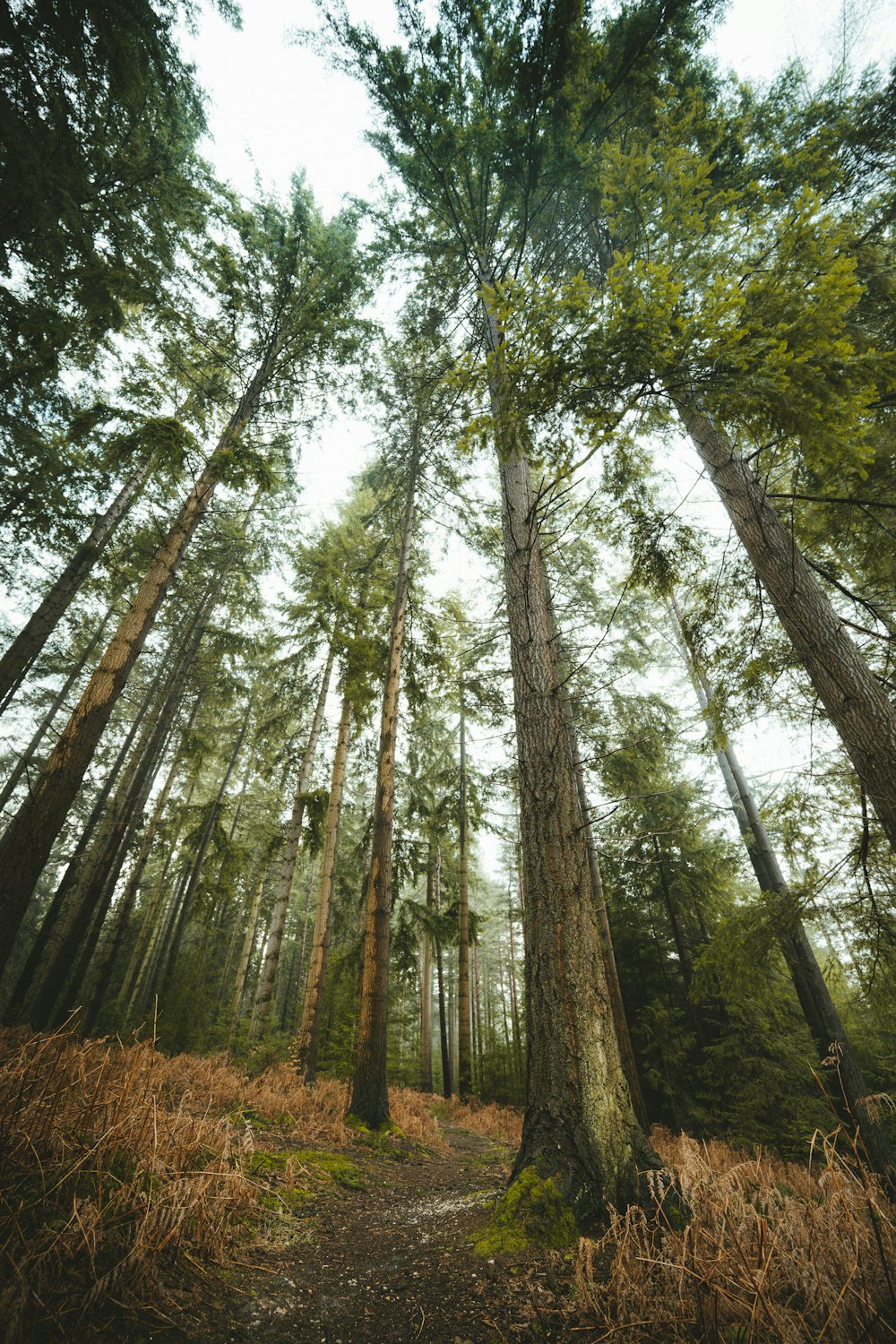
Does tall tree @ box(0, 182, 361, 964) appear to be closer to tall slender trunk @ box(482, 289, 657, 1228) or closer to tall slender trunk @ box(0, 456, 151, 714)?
tall slender trunk @ box(0, 456, 151, 714)

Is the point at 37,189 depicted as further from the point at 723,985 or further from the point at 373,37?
the point at 723,985

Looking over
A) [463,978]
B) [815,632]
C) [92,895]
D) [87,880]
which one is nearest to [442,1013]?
[463,978]

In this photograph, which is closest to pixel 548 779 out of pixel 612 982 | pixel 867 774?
pixel 867 774

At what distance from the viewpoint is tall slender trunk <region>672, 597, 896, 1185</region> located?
574 centimetres

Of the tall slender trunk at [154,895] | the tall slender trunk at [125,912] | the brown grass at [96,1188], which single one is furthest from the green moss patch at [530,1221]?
the tall slender trunk at [154,895]

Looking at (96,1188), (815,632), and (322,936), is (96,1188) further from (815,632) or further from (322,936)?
(322,936)

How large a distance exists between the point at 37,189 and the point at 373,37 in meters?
4.32

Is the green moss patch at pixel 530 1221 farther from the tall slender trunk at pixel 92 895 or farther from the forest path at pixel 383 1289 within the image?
the tall slender trunk at pixel 92 895

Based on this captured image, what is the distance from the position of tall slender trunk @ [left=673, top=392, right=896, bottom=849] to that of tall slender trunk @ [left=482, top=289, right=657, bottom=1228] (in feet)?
8.43

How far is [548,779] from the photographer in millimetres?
4199

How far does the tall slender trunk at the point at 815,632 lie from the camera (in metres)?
4.63

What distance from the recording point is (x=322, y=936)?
877 centimetres

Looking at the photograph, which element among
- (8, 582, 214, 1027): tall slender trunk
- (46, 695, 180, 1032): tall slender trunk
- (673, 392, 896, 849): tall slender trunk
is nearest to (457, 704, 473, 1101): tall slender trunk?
(8, 582, 214, 1027): tall slender trunk

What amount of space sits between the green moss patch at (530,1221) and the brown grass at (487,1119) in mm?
7429
